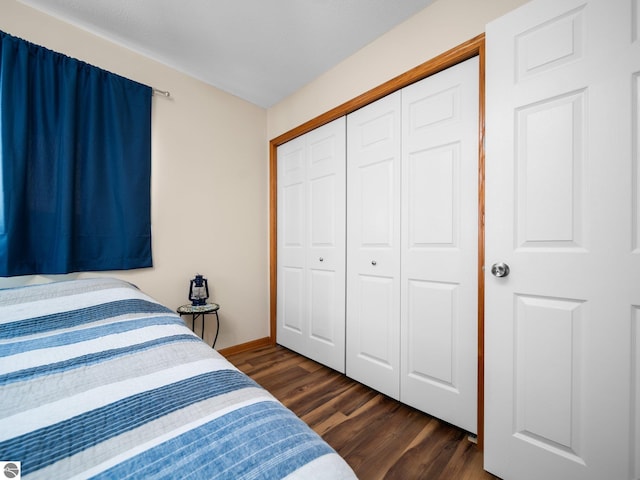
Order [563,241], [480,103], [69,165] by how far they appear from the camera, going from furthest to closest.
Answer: [69,165], [480,103], [563,241]

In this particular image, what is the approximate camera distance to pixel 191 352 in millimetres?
775

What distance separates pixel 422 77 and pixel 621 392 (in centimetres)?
168

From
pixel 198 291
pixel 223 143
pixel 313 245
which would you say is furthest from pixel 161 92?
pixel 313 245

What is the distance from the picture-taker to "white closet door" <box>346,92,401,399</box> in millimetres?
1739

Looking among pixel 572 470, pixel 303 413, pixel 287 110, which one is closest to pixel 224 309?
pixel 303 413

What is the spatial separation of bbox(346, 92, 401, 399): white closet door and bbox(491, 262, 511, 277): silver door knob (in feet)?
1.98

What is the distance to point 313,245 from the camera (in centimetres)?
232

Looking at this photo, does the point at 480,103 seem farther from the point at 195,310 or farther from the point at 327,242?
the point at 195,310

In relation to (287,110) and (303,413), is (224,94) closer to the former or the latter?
(287,110)

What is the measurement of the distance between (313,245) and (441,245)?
1086 millimetres

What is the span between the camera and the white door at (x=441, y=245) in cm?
142

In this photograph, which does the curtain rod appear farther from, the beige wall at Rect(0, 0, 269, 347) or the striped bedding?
the striped bedding

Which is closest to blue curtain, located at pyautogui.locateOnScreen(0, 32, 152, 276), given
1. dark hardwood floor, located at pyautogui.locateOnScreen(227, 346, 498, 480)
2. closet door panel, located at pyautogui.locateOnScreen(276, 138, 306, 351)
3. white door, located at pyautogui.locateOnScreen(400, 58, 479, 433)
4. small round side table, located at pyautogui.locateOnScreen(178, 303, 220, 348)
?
small round side table, located at pyautogui.locateOnScreen(178, 303, 220, 348)

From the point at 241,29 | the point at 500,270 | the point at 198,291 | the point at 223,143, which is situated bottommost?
the point at 198,291
